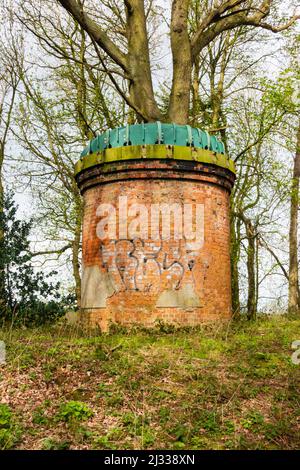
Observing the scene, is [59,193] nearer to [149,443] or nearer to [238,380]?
[238,380]

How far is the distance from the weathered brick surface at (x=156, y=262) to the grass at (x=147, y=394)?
973 millimetres

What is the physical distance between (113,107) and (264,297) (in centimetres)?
1062

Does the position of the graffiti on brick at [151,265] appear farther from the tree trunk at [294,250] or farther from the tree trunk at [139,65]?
the tree trunk at [294,250]

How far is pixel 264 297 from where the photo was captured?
23.2m

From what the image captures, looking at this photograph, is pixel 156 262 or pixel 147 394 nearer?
pixel 147 394

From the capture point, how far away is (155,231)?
9641mm

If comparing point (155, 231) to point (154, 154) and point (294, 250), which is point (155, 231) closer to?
Result: point (154, 154)

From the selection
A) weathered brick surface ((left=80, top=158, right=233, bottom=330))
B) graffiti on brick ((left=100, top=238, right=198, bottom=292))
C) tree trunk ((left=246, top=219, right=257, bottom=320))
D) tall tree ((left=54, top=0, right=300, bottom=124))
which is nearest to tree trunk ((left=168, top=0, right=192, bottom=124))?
tall tree ((left=54, top=0, right=300, bottom=124))

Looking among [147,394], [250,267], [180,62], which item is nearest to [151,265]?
[147,394]

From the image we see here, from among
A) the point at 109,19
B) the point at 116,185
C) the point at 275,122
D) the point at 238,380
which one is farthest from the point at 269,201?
the point at 238,380

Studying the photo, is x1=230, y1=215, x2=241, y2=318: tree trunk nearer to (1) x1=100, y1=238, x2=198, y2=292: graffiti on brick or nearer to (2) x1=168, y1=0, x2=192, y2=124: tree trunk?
(2) x1=168, y1=0, x2=192, y2=124: tree trunk

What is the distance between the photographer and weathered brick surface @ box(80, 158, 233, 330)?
9438 mm

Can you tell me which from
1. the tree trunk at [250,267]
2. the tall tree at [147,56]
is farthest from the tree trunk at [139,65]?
the tree trunk at [250,267]

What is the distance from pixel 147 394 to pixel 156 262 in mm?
3608
